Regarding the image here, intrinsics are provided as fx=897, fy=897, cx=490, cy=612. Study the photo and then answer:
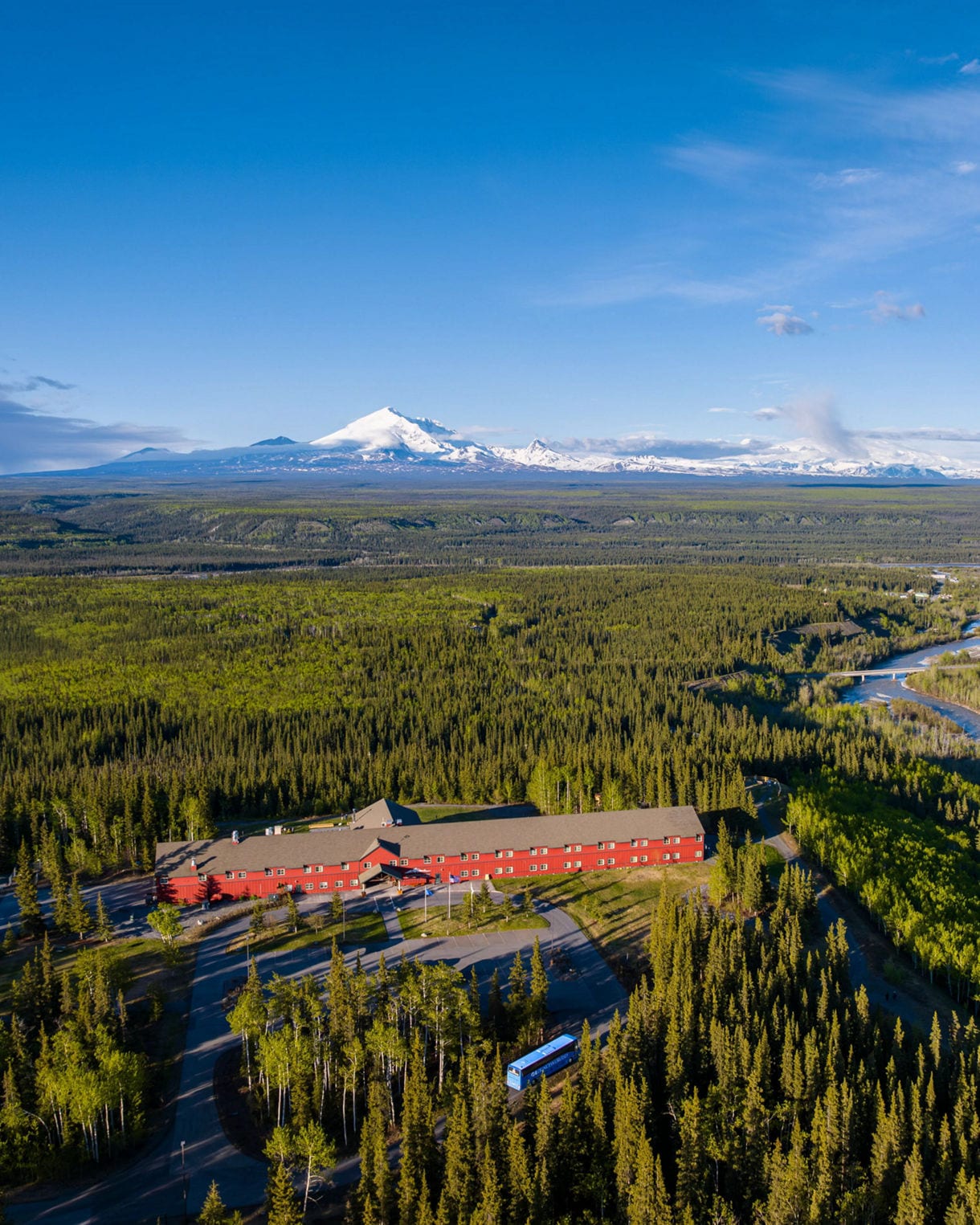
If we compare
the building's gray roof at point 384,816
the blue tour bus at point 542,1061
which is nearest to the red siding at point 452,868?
the building's gray roof at point 384,816

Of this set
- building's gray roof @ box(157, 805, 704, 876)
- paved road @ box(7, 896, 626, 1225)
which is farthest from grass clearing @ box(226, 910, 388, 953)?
building's gray roof @ box(157, 805, 704, 876)


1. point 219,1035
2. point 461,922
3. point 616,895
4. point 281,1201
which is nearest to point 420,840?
point 461,922

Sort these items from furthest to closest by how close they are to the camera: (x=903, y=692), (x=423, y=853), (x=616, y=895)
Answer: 1. (x=903, y=692)
2. (x=423, y=853)
3. (x=616, y=895)

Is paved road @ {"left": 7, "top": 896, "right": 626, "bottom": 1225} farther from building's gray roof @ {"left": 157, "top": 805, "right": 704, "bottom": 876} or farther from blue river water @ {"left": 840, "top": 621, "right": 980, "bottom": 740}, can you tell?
blue river water @ {"left": 840, "top": 621, "right": 980, "bottom": 740}

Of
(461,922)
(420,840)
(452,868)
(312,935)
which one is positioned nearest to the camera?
(312,935)

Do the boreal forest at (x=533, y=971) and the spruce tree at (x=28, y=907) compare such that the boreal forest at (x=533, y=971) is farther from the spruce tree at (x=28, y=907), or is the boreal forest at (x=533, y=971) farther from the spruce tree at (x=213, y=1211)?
the spruce tree at (x=213, y=1211)

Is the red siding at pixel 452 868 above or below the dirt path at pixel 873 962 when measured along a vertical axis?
above

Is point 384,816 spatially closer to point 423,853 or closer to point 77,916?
point 423,853

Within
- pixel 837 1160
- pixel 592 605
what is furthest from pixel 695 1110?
pixel 592 605
